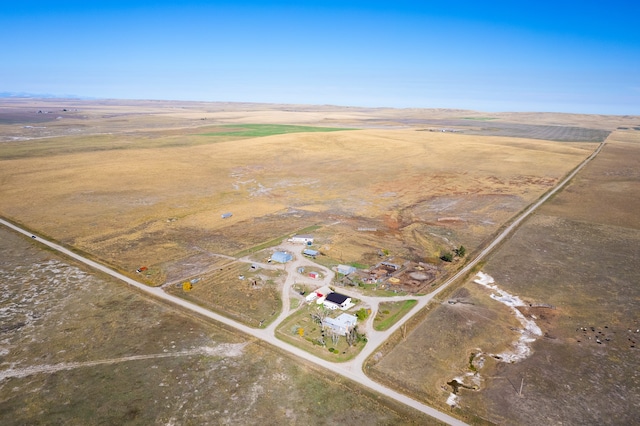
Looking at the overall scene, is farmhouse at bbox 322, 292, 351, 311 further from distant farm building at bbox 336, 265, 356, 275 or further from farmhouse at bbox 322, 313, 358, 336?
distant farm building at bbox 336, 265, 356, 275

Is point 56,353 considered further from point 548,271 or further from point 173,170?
point 173,170

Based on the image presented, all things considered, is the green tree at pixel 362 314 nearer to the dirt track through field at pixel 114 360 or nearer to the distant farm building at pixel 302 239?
the dirt track through field at pixel 114 360

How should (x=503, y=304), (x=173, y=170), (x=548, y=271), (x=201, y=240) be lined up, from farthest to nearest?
(x=173, y=170) → (x=201, y=240) → (x=548, y=271) → (x=503, y=304)

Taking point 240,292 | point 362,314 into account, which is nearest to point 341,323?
point 362,314

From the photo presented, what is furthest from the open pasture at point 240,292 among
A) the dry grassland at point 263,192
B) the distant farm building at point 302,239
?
the distant farm building at point 302,239

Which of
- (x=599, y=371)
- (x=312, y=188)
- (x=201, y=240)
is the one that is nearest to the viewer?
(x=599, y=371)

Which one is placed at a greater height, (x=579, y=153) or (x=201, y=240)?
(x=579, y=153)

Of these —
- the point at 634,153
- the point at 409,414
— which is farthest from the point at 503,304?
the point at 634,153
